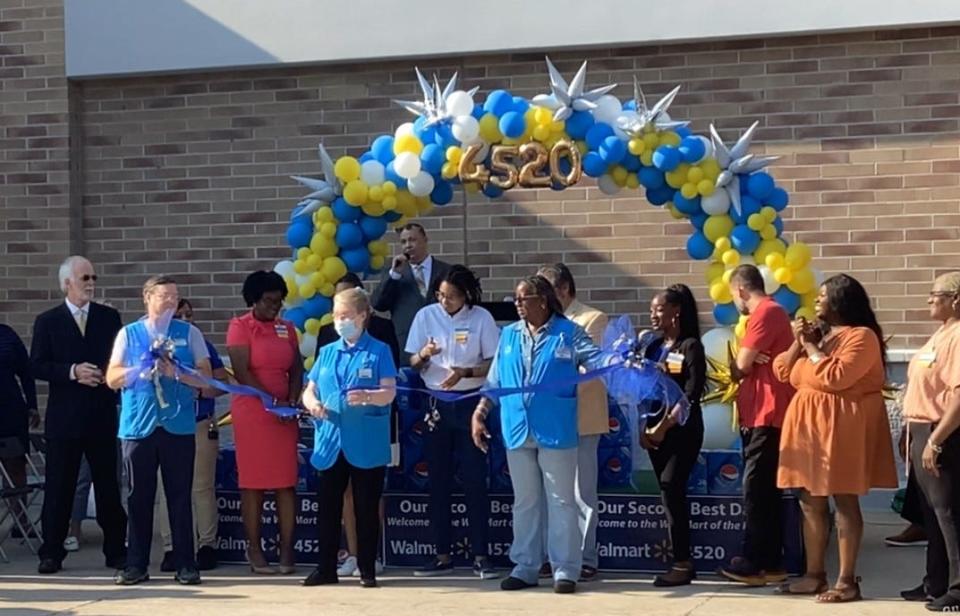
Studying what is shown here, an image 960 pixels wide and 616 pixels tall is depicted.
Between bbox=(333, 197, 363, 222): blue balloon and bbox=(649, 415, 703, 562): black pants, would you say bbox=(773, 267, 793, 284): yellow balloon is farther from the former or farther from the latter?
bbox=(333, 197, 363, 222): blue balloon

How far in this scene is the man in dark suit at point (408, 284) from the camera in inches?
368

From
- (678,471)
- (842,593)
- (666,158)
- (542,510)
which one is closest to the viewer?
(842,593)

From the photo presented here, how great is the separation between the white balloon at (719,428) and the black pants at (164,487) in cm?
312

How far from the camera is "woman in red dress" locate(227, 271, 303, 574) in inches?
334

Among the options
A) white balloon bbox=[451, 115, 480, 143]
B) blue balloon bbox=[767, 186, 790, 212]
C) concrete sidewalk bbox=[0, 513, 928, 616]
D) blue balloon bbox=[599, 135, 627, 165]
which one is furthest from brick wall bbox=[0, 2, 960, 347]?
concrete sidewalk bbox=[0, 513, 928, 616]

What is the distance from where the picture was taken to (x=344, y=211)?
948 cm

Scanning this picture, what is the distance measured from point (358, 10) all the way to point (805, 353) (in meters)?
5.40

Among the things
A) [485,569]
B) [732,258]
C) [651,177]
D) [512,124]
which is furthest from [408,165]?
[485,569]

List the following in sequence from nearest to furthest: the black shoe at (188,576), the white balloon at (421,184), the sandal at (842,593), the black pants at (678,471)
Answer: the sandal at (842,593) < the black pants at (678,471) < the black shoe at (188,576) < the white balloon at (421,184)

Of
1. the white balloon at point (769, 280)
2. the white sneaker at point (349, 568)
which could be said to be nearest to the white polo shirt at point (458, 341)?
the white sneaker at point (349, 568)

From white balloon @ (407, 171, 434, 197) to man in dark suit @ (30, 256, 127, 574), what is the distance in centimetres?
205

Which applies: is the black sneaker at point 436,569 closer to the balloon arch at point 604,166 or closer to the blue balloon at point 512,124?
the balloon arch at point 604,166

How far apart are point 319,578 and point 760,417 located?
2597 mm

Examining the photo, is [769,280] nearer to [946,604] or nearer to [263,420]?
[946,604]
